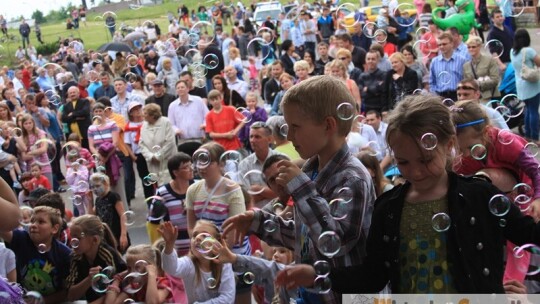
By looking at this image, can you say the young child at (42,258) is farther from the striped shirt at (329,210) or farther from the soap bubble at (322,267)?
the soap bubble at (322,267)

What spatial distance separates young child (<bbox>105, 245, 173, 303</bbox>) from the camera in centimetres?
536

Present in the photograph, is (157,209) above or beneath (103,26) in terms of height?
above

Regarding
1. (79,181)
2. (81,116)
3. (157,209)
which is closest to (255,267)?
(157,209)

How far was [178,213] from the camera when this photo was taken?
6699mm

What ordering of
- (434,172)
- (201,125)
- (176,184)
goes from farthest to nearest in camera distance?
(201,125) < (176,184) < (434,172)

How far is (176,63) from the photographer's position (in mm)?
15266

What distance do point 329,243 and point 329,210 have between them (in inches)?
4.8

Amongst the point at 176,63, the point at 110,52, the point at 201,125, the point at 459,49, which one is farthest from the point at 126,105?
the point at 110,52

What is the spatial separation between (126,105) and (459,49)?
483cm

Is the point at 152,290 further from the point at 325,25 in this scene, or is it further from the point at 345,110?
the point at 325,25

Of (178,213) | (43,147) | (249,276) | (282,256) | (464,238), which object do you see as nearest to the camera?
(464,238)

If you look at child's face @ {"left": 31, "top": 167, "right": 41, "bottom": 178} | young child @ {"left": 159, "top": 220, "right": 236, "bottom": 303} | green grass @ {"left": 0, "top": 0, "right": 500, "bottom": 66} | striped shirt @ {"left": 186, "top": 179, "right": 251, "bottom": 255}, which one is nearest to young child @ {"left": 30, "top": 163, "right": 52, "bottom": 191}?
child's face @ {"left": 31, "top": 167, "right": 41, "bottom": 178}

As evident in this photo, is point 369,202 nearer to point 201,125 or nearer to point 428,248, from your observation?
point 428,248

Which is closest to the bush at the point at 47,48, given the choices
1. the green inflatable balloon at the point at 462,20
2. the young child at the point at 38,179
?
the green inflatable balloon at the point at 462,20
